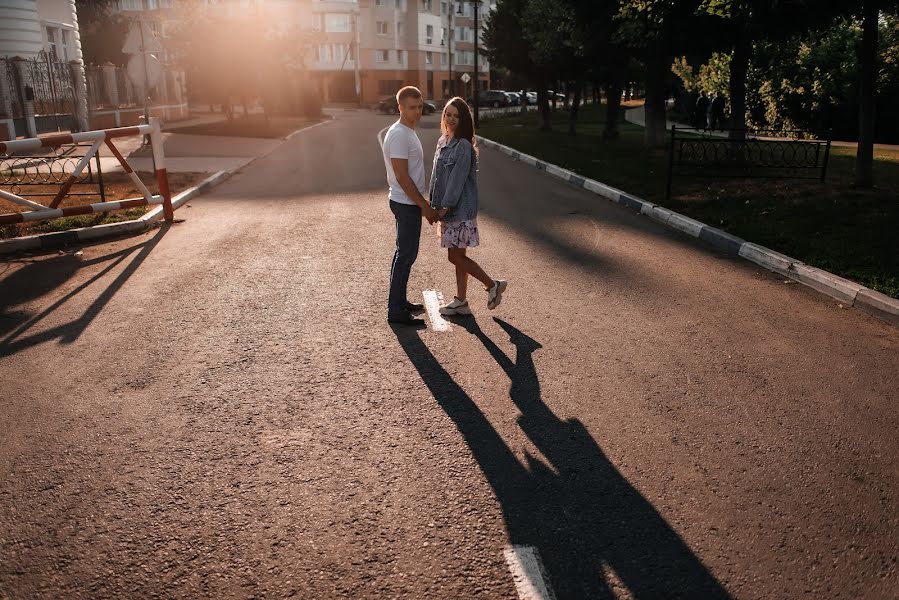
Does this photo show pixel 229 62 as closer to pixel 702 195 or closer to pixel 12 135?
pixel 12 135

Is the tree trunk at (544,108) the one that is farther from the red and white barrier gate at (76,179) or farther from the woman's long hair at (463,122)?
the woman's long hair at (463,122)

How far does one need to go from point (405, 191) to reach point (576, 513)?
120 inches

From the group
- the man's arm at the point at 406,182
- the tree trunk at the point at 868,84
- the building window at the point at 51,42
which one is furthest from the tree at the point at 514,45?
the man's arm at the point at 406,182

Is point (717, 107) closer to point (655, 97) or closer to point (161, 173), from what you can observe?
point (655, 97)

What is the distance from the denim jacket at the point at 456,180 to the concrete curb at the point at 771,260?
11.6 feet

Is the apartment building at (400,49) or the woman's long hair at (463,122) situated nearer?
the woman's long hair at (463,122)

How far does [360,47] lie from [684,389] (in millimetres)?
76578

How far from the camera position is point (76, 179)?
932 centimetres

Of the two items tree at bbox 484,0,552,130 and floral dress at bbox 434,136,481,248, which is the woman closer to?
floral dress at bbox 434,136,481,248

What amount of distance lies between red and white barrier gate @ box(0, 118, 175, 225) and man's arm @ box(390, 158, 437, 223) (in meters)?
5.01

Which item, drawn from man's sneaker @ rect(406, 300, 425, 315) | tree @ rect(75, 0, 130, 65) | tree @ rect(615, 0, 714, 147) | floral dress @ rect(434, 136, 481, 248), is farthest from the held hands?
tree @ rect(75, 0, 130, 65)

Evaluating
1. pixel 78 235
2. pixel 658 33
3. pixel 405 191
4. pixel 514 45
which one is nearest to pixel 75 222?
pixel 78 235

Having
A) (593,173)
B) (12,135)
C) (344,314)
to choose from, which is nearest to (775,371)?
(344,314)

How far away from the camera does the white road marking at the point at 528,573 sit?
8.82 ft
